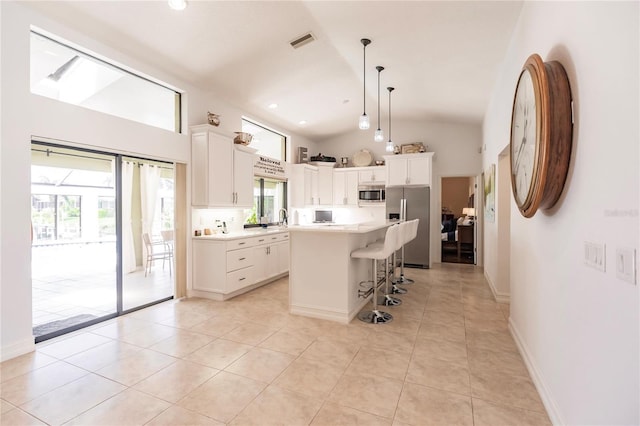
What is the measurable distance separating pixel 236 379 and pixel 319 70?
4.23m

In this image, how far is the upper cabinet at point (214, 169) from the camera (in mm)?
4418

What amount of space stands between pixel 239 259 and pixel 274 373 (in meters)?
2.36

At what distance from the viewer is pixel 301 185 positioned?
23.5 feet

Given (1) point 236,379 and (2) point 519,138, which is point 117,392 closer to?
(1) point 236,379

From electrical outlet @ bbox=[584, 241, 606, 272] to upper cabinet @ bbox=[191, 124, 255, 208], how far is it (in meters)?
4.10

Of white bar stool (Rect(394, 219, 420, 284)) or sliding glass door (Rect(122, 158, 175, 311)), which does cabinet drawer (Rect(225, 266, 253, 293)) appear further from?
white bar stool (Rect(394, 219, 420, 284))

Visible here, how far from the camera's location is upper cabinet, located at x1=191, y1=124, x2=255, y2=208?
174 inches

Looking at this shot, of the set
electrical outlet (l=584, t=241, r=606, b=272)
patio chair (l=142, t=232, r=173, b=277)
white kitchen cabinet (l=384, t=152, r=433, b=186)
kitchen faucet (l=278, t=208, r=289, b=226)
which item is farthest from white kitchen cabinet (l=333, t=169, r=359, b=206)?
electrical outlet (l=584, t=241, r=606, b=272)

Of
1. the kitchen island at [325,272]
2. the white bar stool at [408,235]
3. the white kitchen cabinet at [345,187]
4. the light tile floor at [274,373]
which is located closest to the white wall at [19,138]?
the light tile floor at [274,373]

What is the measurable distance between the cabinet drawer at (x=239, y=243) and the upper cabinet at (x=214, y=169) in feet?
1.98

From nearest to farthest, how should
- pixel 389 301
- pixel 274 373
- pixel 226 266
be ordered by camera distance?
pixel 274 373, pixel 389 301, pixel 226 266

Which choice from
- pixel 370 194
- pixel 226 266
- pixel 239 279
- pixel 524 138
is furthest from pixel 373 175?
pixel 524 138

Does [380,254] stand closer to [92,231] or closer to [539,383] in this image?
[539,383]

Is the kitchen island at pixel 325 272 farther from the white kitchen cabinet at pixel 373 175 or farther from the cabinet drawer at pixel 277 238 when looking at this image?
the white kitchen cabinet at pixel 373 175
